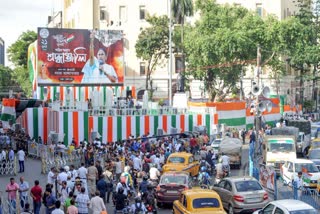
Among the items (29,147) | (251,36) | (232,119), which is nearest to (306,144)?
(232,119)

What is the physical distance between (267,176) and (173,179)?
4312 mm

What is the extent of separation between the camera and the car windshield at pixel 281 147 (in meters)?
33.9

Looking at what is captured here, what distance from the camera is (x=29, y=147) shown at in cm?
3841

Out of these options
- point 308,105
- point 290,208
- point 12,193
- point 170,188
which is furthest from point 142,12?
point 290,208

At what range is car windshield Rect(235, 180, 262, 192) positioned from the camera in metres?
21.6

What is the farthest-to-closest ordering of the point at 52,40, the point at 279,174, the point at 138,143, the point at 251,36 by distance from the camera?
the point at 251,36, the point at 52,40, the point at 138,143, the point at 279,174

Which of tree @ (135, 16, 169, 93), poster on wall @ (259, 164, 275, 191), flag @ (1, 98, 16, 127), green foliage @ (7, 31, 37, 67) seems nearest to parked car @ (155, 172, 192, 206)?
poster on wall @ (259, 164, 275, 191)

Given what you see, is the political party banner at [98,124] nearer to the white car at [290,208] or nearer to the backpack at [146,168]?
the backpack at [146,168]

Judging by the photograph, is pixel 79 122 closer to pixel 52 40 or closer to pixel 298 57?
pixel 52 40

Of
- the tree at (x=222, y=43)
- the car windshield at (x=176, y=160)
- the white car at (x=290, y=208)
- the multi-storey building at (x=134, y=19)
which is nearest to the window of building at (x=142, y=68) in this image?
the multi-storey building at (x=134, y=19)

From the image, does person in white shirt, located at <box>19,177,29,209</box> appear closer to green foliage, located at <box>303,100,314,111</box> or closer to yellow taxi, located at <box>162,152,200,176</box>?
yellow taxi, located at <box>162,152,200,176</box>

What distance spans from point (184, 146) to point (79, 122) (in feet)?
24.1

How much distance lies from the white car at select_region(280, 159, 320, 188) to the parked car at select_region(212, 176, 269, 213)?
512 centimetres

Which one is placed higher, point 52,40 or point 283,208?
point 52,40
